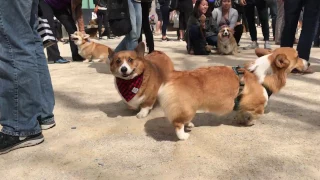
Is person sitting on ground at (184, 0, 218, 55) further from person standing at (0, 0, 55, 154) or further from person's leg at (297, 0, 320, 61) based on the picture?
person standing at (0, 0, 55, 154)

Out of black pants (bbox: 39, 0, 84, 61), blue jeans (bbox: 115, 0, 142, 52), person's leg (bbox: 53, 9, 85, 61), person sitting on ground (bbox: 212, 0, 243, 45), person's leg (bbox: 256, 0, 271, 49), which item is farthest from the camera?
person's leg (bbox: 256, 0, 271, 49)

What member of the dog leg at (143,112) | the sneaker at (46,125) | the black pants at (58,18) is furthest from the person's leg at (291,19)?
the black pants at (58,18)

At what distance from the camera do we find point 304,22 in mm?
4160

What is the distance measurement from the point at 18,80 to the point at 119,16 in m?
1.86

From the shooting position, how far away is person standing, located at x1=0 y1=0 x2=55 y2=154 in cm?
200

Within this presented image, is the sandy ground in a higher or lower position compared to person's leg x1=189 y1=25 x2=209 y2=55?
lower

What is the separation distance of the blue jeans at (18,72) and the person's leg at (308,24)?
10.9 feet

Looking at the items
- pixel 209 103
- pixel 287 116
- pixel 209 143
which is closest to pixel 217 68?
pixel 209 103

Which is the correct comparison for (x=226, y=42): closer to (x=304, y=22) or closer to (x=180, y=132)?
(x=304, y=22)

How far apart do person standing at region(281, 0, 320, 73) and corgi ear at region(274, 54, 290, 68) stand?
1885 millimetres

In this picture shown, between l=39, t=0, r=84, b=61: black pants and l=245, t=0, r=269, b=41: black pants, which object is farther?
l=245, t=0, r=269, b=41: black pants

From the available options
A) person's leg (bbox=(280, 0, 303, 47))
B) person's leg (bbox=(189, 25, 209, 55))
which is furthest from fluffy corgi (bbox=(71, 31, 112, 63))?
person's leg (bbox=(280, 0, 303, 47))

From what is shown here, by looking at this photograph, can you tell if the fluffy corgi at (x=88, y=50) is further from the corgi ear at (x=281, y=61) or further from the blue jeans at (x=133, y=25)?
the corgi ear at (x=281, y=61)

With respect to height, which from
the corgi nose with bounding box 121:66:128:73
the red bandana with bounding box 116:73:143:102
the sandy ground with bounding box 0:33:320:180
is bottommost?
the sandy ground with bounding box 0:33:320:180
